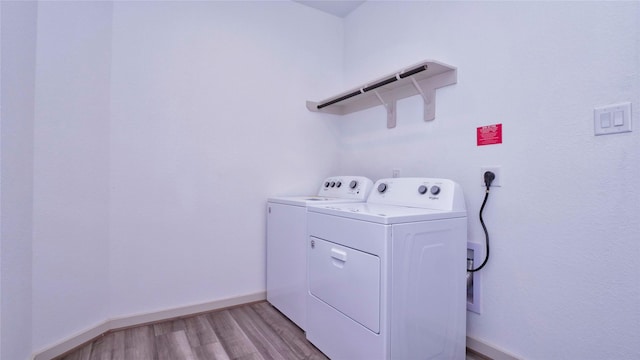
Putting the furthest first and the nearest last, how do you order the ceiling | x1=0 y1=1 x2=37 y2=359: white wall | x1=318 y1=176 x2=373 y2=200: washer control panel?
the ceiling
x1=318 y1=176 x2=373 y2=200: washer control panel
x1=0 y1=1 x2=37 y2=359: white wall

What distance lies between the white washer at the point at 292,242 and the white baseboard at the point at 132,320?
0.24m

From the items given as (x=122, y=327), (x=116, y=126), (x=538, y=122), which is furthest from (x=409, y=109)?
(x=122, y=327)

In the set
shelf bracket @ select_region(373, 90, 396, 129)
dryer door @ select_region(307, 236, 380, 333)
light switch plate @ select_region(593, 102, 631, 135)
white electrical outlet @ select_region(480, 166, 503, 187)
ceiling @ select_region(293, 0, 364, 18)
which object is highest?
ceiling @ select_region(293, 0, 364, 18)

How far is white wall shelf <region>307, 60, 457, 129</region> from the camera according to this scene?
1.69 m

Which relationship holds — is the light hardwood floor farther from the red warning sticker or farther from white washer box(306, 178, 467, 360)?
the red warning sticker

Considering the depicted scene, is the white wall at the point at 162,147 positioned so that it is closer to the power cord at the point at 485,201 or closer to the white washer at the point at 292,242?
the white washer at the point at 292,242

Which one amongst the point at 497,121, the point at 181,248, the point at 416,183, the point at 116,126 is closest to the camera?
the point at 497,121

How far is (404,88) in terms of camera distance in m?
2.03

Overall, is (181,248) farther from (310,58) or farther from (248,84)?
(310,58)

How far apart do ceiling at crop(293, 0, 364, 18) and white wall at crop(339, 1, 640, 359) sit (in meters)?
0.86

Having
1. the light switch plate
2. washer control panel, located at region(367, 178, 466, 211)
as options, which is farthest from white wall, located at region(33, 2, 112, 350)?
the light switch plate

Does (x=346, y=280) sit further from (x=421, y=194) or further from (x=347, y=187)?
(x=347, y=187)

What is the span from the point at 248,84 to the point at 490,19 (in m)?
1.61

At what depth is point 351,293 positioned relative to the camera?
1371 mm
